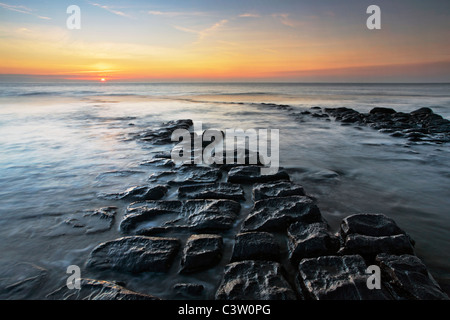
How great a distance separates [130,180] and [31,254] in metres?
2.02

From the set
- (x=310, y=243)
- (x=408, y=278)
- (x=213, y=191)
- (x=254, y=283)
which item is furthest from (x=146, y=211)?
(x=408, y=278)

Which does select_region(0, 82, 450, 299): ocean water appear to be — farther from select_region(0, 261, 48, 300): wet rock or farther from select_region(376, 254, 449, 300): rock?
select_region(376, 254, 449, 300): rock

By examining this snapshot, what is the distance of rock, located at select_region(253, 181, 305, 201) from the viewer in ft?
11.9

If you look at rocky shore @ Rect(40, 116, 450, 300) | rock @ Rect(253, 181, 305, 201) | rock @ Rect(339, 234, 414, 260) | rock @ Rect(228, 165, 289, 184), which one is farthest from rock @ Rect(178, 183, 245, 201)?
rock @ Rect(339, 234, 414, 260)

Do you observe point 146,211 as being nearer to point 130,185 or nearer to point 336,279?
point 130,185

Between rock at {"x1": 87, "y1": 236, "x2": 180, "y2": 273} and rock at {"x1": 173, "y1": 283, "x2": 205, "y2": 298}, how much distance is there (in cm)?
26

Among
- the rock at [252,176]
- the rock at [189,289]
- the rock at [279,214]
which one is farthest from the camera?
the rock at [252,176]

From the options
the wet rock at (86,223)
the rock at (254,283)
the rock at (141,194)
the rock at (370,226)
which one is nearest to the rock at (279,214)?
the rock at (370,226)

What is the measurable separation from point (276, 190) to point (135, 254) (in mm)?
2064

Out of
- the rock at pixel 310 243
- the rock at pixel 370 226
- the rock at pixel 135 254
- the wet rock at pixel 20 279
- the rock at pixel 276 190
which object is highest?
the rock at pixel 276 190

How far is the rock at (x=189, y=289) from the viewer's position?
2123mm

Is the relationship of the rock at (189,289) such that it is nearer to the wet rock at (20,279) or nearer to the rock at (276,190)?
the wet rock at (20,279)

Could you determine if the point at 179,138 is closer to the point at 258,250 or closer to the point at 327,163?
the point at 327,163

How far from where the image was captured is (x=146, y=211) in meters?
3.30
